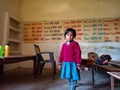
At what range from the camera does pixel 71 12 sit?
5238 mm

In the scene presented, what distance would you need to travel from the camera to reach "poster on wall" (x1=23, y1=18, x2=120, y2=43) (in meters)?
4.93

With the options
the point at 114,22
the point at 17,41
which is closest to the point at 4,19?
the point at 17,41

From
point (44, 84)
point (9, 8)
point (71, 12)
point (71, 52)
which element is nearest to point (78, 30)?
point (71, 12)

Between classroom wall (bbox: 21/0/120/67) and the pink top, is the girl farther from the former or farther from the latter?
classroom wall (bbox: 21/0/120/67)

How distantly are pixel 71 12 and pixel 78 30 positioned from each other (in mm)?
718

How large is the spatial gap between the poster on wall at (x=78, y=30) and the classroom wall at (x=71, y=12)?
15 cm

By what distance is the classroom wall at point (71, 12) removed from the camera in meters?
4.98

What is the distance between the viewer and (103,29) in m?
4.97

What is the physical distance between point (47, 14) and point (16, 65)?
218 cm

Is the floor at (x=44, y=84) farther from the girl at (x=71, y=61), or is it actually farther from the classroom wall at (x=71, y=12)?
the classroom wall at (x=71, y=12)

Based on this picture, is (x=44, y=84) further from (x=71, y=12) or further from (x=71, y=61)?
(x=71, y=12)

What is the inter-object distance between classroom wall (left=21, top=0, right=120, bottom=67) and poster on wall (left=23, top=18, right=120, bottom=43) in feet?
0.48

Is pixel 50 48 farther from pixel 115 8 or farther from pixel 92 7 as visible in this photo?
pixel 115 8

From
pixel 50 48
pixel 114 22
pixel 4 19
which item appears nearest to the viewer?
pixel 4 19
